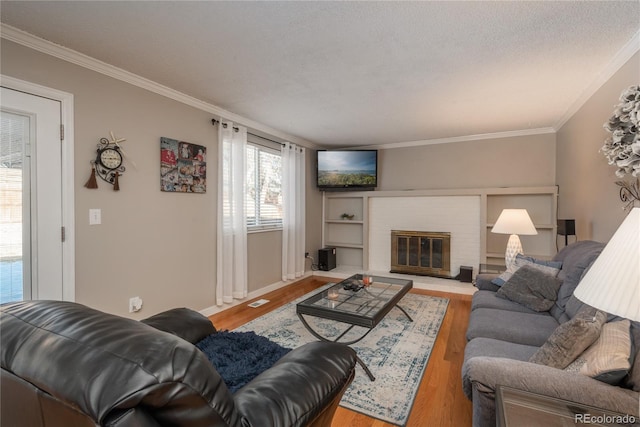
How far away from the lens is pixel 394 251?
5133 millimetres

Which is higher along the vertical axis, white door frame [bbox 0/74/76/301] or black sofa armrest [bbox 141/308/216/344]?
white door frame [bbox 0/74/76/301]

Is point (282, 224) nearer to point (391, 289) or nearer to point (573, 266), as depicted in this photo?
point (391, 289)

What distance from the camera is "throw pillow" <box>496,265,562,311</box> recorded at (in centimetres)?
236

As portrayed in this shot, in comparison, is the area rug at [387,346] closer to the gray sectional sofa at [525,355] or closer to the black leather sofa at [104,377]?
the gray sectional sofa at [525,355]

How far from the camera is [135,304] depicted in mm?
2740

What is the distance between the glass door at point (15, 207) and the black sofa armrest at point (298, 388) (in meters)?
2.11

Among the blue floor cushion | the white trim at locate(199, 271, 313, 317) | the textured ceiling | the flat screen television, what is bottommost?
the white trim at locate(199, 271, 313, 317)

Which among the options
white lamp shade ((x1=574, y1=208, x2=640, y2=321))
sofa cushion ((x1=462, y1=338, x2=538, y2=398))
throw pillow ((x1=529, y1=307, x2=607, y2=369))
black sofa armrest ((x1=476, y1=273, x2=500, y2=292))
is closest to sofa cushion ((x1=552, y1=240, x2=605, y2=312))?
black sofa armrest ((x1=476, y1=273, x2=500, y2=292))

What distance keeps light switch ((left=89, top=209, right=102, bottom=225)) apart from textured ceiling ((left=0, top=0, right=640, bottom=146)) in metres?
1.20

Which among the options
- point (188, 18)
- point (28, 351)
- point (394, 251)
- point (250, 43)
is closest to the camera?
point (28, 351)

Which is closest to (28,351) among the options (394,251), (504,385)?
(504,385)

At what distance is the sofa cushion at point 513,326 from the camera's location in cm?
190

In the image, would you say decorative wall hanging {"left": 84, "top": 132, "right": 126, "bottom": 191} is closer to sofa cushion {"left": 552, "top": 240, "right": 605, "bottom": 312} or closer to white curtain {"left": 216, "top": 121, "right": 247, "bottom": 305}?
white curtain {"left": 216, "top": 121, "right": 247, "bottom": 305}

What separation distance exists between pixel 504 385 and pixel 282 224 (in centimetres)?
373
